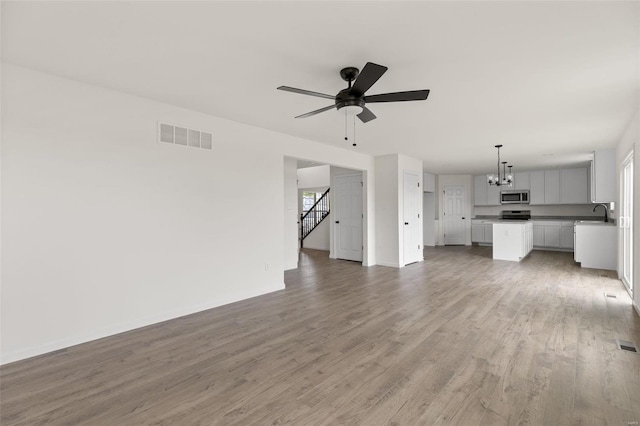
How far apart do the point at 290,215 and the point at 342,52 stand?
515 centimetres

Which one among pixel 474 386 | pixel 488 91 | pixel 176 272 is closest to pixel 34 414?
pixel 176 272

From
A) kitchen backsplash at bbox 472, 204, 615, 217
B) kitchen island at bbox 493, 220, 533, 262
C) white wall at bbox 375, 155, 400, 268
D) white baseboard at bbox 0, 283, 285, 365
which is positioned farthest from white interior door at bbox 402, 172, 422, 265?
kitchen backsplash at bbox 472, 204, 615, 217

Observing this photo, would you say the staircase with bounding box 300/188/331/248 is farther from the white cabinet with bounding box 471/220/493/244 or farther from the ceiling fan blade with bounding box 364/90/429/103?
the ceiling fan blade with bounding box 364/90/429/103

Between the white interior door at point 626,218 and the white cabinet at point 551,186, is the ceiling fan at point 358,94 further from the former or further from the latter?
the white cabinet at point 551,186

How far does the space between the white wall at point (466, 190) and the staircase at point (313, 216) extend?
409 centimetres

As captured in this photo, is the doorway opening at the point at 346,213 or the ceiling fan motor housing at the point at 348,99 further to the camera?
the doorway opening at the point at 346,213

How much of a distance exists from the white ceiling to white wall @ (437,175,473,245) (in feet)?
22.6

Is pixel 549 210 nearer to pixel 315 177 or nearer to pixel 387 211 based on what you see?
pixel 387 211

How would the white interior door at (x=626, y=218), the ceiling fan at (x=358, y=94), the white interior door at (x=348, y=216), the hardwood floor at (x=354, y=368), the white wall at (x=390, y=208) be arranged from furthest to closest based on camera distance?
the white interior door at (x=348, y=216)
the white wall at (x=390, y=208)
the white interior door at (x=626, y=218)
the ceiling fan at (x=358, y=94)
the hardwood floor at (x=354, y=368)

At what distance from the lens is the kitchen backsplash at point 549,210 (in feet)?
31.4

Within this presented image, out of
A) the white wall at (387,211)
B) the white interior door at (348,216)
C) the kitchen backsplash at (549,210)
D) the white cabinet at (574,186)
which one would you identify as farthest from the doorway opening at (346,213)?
the white cabinet at (574,186)

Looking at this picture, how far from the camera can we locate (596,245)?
676 cm

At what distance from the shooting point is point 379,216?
7.40 metres

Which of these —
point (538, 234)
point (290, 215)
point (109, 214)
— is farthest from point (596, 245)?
point (109, 214)
